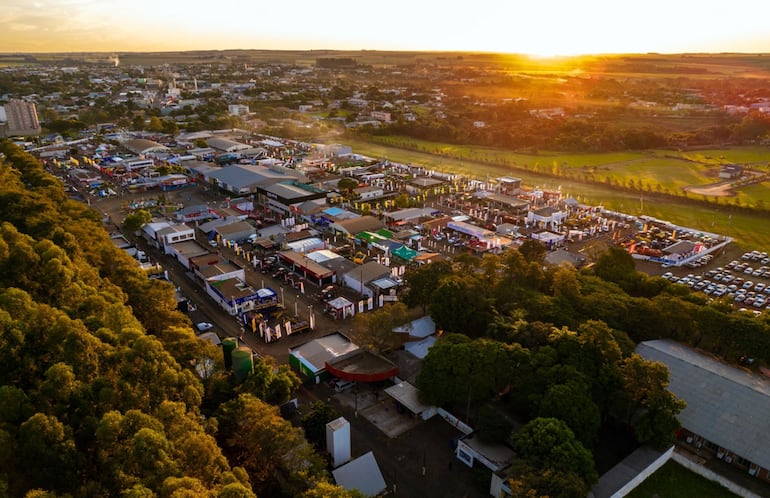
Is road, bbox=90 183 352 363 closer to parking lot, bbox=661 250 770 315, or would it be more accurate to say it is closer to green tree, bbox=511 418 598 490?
green tree, bbox=511 418 598 490

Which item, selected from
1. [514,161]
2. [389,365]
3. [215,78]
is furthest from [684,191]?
[215,78]

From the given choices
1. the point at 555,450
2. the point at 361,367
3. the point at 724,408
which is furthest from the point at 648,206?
the point at 555,450

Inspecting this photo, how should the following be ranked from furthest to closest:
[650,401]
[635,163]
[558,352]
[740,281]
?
1. [635,163]
2. [740,281]
3. [558,352]
4. [650,401]

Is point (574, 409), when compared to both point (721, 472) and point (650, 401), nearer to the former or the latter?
point (650, 401)

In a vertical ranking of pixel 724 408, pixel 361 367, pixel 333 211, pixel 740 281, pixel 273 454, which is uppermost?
pixel 273 454

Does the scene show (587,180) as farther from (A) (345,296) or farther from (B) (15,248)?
(B) (15,248)

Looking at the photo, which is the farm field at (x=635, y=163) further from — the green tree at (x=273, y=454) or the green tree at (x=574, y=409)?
the green tree at (x=273, y=454)

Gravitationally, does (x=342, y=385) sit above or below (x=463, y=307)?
below
